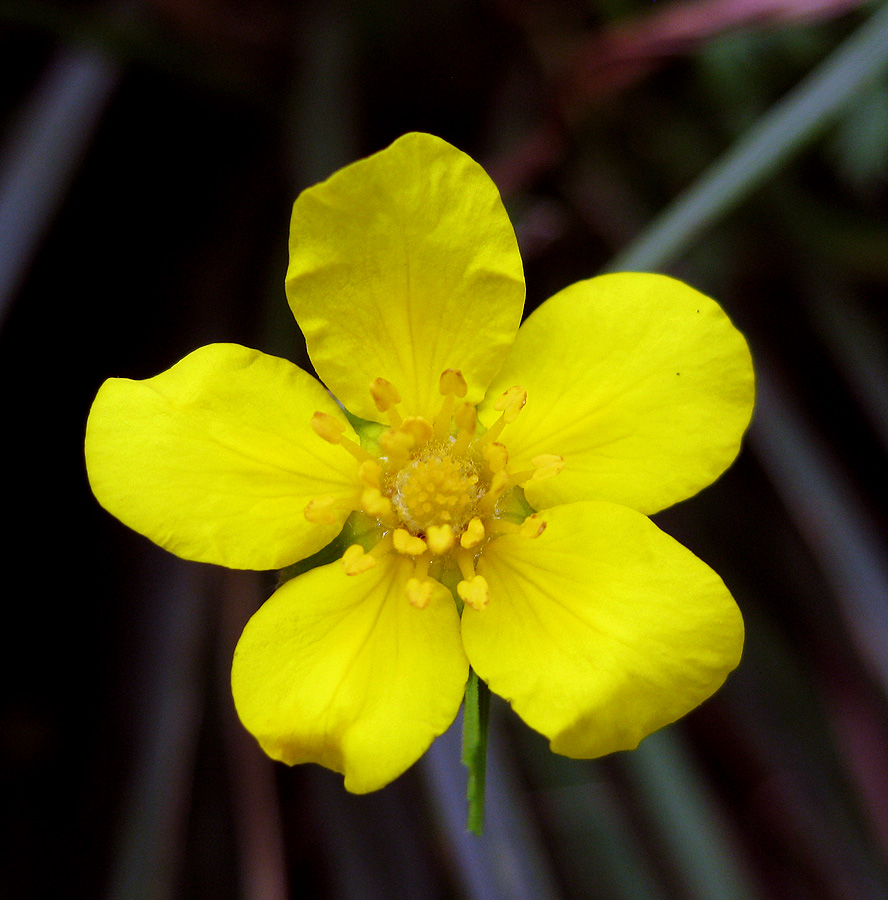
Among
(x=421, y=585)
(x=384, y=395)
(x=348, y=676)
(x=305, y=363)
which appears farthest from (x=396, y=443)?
(x=305, y=363)

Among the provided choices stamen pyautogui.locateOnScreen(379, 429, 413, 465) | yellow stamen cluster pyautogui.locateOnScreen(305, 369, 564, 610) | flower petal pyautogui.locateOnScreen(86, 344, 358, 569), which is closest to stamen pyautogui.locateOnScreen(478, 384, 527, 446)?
yellow stamen cluster pyautogui.locateOnScreen(305, 369, 564, 610)

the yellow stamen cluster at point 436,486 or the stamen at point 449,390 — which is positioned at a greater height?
the stamen at point 449,390

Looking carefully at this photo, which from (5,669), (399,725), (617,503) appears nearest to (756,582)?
(617,503)

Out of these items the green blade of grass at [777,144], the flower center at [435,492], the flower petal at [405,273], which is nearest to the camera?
the flower petal at [405,273]

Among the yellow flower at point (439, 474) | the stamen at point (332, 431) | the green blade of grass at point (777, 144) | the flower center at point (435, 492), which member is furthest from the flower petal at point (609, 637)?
the green blade of grass at point (777, 144)

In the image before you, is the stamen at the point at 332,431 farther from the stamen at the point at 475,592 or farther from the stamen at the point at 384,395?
the stamen at the point at 475,592

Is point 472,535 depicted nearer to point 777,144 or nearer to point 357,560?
point 357,560

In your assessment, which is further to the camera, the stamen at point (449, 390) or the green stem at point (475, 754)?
the stamen at point (449, 390)

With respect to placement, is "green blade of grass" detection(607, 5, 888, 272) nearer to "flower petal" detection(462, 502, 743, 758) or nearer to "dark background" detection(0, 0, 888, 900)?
"dark background" detection(0, 0, 888, 900)
